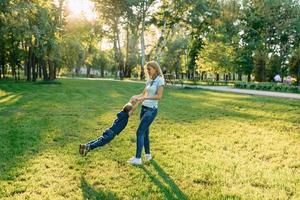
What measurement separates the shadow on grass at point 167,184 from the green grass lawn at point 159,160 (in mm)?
14

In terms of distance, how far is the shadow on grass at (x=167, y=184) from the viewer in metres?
5.37

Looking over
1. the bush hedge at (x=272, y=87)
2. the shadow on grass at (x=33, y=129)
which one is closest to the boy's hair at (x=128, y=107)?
the shadow on grass at (x=33, y=129)

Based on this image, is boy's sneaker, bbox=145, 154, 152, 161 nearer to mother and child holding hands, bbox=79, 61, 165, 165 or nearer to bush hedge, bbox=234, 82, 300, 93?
mother and child holding hands, bbox=79, 61, 165, 165

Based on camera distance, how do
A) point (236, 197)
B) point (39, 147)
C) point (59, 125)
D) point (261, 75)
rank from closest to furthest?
1. point (236, 197)
2. point (39, 147)
3. point (59, 125)
4. point (261, 75)

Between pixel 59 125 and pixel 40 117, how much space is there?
1.82m

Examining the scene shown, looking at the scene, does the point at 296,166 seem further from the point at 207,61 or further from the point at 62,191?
the point at 207,61

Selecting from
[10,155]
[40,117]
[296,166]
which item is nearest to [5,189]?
[10,155]

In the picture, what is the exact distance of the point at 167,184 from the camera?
585 cm

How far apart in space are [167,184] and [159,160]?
1.41 m

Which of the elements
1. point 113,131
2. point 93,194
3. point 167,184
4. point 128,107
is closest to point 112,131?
point 113,131

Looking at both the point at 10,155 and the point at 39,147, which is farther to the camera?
the point at 39,147

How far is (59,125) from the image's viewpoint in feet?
36.3

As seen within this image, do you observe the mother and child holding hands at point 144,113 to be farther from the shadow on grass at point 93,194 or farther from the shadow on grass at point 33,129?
the shadow on grass at point 33,129

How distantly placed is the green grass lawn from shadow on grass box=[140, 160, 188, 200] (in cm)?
1
